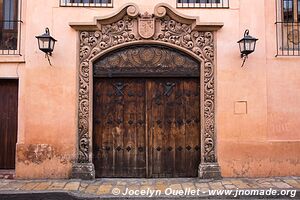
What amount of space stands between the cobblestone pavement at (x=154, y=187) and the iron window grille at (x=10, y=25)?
3.24 metres

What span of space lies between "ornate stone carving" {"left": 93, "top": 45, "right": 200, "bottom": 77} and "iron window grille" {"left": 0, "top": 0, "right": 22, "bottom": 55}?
6.81ft

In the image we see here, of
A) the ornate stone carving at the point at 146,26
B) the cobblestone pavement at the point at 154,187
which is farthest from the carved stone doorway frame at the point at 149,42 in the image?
the cobblestone pavement at the point at 154,187

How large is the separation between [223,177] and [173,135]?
152cm

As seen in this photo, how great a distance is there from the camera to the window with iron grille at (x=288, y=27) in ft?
25.5

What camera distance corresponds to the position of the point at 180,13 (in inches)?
298

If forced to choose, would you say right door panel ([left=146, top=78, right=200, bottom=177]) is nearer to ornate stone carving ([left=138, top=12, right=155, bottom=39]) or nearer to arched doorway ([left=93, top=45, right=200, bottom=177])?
arched doorway ([left=93, top=45, right=200, bottom=177])

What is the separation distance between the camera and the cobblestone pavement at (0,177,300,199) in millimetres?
6340

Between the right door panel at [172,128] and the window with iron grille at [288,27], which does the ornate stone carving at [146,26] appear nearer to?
the right door panel at [172,128]

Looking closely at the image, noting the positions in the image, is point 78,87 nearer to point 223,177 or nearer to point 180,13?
point 180,13

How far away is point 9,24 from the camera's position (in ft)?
25.7

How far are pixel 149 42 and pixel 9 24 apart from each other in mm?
3493

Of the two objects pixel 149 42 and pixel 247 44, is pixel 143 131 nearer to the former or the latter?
pixel 149 42

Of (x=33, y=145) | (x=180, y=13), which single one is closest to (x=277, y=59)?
(x=180, y=13)

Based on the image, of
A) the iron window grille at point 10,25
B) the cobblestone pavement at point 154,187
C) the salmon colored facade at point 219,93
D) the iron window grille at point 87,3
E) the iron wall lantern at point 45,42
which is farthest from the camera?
the iron window grille at point 10,25
